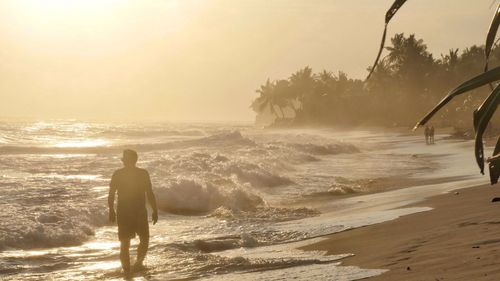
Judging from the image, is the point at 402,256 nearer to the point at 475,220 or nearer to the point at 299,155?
the point at 475,220

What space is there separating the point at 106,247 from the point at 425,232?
4889mm

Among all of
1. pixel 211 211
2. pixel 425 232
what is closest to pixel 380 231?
pixel 425 232

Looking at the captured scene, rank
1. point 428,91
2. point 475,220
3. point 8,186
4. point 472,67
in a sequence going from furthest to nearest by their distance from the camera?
point 428,91, point 472,67, point 8,186, point 475,220

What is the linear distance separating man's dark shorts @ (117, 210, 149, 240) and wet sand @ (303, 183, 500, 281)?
215cm

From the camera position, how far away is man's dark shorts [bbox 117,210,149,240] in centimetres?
812

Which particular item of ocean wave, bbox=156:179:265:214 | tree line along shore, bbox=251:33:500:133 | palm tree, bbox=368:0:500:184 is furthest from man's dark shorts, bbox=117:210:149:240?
tree line along shore, bbox=251:33:500:133

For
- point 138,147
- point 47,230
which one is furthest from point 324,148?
point 47,230

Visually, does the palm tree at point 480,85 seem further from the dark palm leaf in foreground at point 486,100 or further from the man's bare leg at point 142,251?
the man's bare leg at point 142,251

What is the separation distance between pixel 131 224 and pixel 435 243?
12.0 ft

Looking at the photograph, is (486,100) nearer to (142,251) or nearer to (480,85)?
(480,85)

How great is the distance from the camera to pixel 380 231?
8.74m

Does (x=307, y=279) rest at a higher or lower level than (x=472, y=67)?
lower

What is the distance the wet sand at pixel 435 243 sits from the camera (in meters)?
5.37

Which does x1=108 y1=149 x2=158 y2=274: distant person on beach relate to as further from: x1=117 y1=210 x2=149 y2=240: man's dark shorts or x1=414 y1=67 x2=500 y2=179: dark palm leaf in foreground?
x1=414 y1=67 x2=500 y2=179: dark palm leaf in foreground
